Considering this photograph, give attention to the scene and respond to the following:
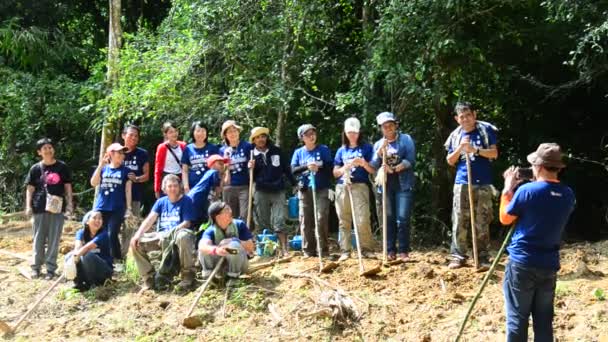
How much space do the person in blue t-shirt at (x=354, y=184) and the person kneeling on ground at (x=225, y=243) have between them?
52.9 inches

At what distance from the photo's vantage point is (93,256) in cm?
809

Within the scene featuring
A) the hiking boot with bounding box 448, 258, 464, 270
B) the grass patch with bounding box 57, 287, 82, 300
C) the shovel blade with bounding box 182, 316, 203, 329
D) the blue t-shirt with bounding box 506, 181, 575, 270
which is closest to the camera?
the blue t-shirt with bounding box 506, 181, 575, 270

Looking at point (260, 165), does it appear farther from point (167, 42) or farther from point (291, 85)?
point (167, 42)

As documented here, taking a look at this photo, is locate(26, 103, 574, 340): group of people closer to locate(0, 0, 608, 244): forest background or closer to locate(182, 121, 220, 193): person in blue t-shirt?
locate(182, 121, 220, 193): person in blue t-shirt

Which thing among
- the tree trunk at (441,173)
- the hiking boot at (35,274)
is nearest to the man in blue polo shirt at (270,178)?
the tree trunk at (441,173)

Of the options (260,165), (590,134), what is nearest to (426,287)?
(260,165)

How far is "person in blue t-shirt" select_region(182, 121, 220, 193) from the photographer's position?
343 inches

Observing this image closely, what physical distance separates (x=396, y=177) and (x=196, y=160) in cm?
262

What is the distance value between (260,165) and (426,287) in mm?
2805

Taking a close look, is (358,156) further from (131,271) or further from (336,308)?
(131,271)

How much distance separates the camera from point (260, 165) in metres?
8.69

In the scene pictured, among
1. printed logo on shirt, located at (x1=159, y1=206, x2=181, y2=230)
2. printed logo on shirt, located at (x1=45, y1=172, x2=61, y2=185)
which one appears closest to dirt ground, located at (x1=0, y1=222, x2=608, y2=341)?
printed logo on shirt, located at (x1=159, y1=206, x2=181, y2=230)

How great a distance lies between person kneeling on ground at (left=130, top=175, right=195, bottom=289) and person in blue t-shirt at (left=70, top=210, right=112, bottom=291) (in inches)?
22.8

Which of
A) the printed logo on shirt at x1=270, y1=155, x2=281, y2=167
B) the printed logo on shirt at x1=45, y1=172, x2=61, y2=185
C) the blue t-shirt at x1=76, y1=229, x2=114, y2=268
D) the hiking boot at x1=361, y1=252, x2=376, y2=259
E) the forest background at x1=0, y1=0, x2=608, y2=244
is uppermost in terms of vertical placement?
the forest background at x1=0, y1=0, x2=608, y2=244
